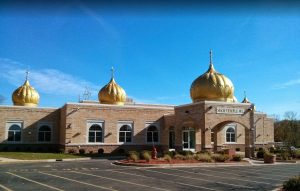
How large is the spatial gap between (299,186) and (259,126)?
40.8 m

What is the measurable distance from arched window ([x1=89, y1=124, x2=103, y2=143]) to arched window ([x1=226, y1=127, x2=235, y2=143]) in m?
15.3

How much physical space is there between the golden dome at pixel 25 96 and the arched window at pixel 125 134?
11582 mm

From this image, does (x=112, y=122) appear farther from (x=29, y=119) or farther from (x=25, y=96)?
(x=25, y=96)

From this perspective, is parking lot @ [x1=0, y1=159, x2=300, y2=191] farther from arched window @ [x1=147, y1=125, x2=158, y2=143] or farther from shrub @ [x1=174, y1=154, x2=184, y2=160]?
arched window @ [x1=147, y1=125, x2=158, y2=143]

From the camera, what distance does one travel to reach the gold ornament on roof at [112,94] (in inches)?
1726

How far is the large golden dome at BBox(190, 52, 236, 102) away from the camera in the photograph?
35625mm

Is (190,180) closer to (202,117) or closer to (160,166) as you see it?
(160,166)

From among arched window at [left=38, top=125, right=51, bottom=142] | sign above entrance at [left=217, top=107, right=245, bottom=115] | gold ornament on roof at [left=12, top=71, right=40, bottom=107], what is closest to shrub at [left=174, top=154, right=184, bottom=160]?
sign above entrance at [left=217, top=107, right=245, bottom=115]

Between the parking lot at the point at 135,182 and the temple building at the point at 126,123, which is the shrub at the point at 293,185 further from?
the temple building at the point at 126,123

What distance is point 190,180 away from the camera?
16.4 meters

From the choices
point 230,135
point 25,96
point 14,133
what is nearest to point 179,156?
point 230,135

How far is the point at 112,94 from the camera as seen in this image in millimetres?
43812

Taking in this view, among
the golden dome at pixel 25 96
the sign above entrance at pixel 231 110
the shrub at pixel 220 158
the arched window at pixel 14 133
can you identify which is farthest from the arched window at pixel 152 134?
the shrub at pixel 220 158

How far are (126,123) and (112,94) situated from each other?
214 inches
